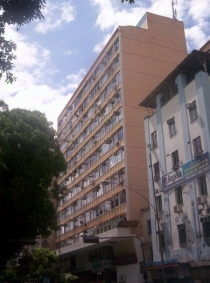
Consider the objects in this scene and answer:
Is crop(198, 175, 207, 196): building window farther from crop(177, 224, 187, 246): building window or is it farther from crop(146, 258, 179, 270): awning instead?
crop(146, 258, 179, 270): awning

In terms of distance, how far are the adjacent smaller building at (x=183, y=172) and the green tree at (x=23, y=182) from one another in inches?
314

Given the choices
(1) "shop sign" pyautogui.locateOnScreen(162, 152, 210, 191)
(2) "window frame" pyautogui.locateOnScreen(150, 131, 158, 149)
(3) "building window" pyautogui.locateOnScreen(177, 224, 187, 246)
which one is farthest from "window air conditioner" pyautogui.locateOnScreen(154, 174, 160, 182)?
(3) "building window" pyautogui.locateOnScreen(177, 224, 187, 246)

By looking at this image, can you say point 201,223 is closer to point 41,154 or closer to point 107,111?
point 41,154

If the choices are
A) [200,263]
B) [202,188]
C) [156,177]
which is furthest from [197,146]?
[200,263]

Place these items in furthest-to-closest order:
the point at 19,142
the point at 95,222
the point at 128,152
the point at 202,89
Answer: the point at 95,222
the point at 128,152
the point at 202,89
the point at 19,142

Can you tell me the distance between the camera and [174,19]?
144ft

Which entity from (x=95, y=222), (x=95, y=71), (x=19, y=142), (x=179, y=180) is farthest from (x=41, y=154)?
(x=95, y=71)

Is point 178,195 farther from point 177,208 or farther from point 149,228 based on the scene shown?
point 149,228

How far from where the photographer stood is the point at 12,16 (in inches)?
278

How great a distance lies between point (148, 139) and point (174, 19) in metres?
19.0

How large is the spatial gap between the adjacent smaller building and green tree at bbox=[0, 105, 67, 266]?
797 cm

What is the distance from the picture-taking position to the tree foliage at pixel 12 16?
6.96m

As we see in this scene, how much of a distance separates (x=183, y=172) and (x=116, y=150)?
490 inches

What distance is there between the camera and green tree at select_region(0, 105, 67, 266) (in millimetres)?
21531
